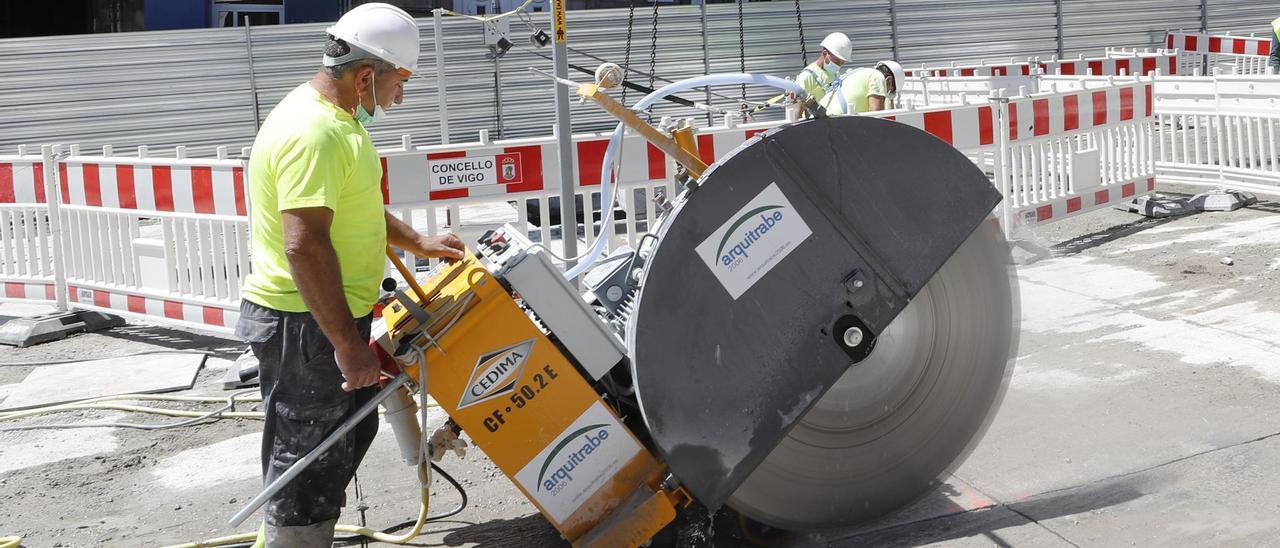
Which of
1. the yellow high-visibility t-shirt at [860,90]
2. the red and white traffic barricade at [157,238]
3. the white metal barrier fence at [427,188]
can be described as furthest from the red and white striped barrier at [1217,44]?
the red and white traffic barricade at [157,238]

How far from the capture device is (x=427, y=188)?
24.0 ft

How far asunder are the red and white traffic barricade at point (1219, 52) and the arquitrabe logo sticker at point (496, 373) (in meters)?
18.3

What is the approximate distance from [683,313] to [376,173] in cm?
97

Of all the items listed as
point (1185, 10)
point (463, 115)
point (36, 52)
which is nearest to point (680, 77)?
point (463, 115)

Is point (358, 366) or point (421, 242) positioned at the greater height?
point (421, 242)

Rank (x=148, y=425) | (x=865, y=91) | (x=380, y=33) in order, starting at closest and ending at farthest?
(x=380, y=33)
(x=148, y=425)
(x=865, y=91)

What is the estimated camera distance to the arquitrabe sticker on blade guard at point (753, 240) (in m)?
3.61

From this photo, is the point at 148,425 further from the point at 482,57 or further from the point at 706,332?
the point at 482,57

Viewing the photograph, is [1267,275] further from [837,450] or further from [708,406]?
[708,406]

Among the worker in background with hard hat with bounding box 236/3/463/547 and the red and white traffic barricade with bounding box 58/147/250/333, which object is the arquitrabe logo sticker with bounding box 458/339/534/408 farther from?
the red and white traffic barricade with bounding box 58/147/250/333

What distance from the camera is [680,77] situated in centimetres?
1839

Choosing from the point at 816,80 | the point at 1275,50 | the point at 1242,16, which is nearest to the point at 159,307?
the point at 816,80

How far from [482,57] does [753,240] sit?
46.1 feet

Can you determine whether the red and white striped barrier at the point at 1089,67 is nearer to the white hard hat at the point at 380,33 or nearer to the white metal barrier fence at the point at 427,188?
the white metal barrier fence at the point at 427,188
